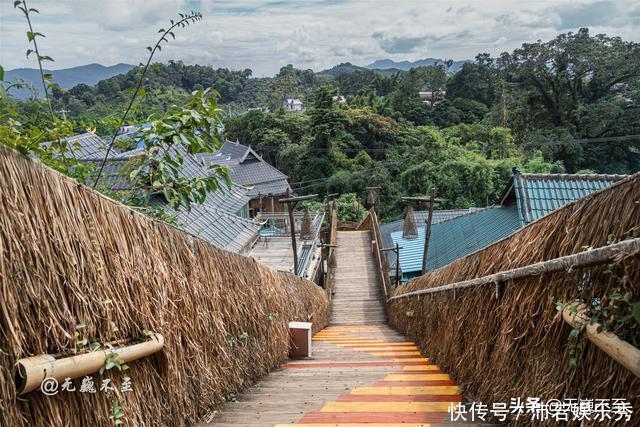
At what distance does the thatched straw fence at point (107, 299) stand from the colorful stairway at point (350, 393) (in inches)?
10.7

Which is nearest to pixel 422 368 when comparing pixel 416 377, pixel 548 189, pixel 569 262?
pixel 416 377

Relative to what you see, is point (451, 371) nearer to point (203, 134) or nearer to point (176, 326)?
point (176, 326)

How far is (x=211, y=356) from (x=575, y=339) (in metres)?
2.03

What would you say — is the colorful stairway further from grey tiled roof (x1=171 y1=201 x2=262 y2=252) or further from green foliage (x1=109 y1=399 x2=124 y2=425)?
grey tiled roof (x1=171 y1=201 x2=262 y2=252)

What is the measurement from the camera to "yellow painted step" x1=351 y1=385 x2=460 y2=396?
3.05m

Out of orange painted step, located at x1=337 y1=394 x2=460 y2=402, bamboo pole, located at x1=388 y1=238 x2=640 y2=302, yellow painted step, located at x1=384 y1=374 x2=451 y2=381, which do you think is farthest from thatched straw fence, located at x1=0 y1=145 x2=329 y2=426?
bamboo pole, located at x1=388 y1=238 x2=640 y2=302

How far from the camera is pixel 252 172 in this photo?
87.5 ft

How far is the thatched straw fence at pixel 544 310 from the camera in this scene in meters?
1.53

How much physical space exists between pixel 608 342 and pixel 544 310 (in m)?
0.54

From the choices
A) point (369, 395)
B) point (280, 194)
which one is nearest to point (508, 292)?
point (369, 395)

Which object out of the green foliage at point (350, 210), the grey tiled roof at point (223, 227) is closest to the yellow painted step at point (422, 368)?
the grey tiled roof at point (223, 227)

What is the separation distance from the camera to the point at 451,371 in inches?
136

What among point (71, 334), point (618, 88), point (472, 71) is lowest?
point (71, 334)

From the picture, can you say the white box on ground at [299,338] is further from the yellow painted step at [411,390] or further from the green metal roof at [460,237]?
the green metal roof at [460,237]
